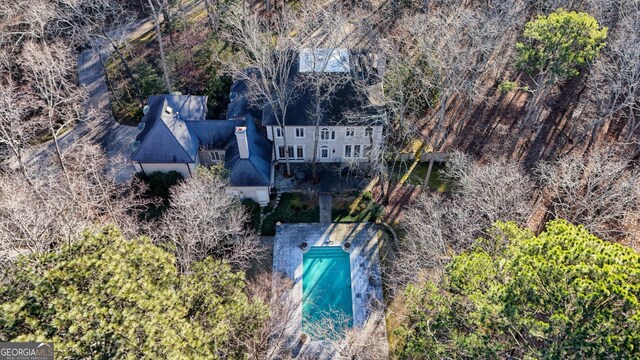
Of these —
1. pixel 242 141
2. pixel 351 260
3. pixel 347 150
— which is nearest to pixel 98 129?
pixel 242 141

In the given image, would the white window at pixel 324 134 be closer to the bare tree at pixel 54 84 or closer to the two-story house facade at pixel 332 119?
the two-story house facade at pixel 332 119

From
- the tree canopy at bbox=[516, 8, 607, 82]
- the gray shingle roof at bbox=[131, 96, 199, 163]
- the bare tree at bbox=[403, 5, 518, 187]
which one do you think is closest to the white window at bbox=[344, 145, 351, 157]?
the bare tree at bbox=[403, 5, 518, 187]

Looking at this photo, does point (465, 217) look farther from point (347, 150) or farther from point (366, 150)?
point (347, 150)

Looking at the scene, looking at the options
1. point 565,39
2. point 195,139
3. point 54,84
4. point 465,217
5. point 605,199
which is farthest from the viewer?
point 195,139

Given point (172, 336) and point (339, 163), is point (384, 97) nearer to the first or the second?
point (339, 163)

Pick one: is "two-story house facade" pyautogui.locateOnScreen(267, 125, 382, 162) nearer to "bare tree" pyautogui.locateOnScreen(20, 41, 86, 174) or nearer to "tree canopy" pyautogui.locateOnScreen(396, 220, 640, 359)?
"bare tree" pyautogui.locateOnScreen(20, 41, 86, 174)

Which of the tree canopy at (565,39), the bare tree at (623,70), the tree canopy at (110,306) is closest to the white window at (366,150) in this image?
the tree canopy at (565,39)
